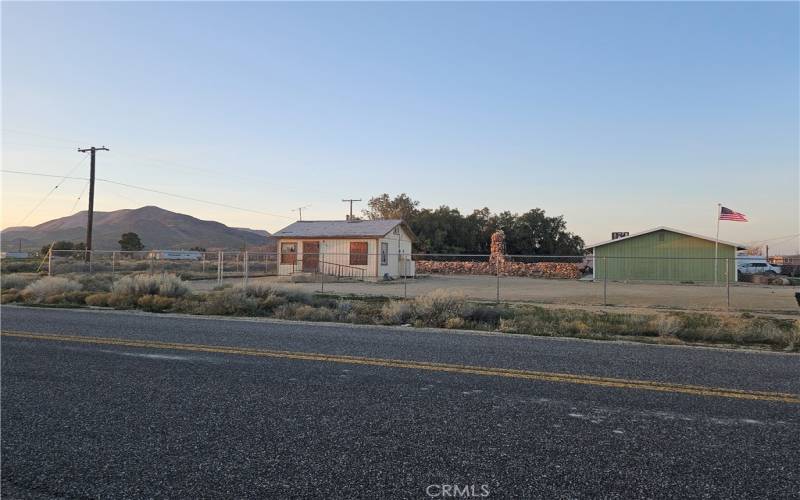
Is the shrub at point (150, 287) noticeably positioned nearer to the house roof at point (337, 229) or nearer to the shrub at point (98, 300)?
the shrub at point (98, 300)

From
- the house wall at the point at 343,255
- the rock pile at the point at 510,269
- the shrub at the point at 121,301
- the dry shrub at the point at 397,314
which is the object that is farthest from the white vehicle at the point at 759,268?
the shrub at the point at 121,301

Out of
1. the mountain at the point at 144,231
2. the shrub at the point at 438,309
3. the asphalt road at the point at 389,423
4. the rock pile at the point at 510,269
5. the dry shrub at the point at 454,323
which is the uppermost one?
the mountain at the point at 144,231

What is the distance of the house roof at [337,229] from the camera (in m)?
32.1

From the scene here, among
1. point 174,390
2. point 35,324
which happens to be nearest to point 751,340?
point 174,390

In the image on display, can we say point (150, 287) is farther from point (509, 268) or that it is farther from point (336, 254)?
point (509, 268)

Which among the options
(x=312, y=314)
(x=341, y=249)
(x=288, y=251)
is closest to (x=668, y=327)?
(x=312, y=314)

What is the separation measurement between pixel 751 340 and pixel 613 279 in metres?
27.9

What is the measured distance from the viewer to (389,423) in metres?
4.19

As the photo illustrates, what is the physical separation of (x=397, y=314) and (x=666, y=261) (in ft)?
95.0

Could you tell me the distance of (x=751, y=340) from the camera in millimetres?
9883

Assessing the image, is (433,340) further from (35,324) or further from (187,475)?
(35,324)

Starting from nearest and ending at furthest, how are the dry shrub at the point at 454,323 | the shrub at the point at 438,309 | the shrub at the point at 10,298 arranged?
the dry shrub at the point at 454,323 < the shrub at the point at 438,309 < the shrub at the point at 10,298

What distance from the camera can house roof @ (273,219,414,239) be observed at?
32.1 metres

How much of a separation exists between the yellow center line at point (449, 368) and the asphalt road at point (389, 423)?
39 millimetres
